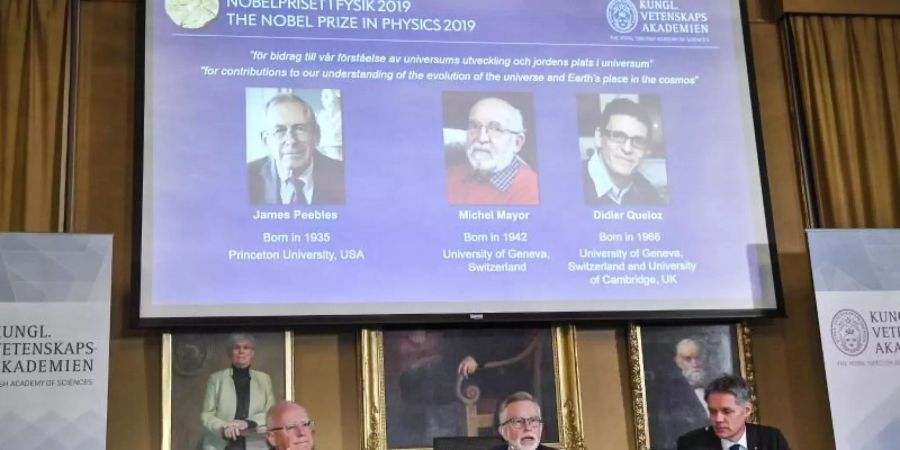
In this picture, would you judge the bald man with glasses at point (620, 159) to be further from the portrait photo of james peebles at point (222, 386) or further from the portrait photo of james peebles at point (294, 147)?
the portrait photo of james peebles at point (222, 386)

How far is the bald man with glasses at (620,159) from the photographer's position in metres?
5.80

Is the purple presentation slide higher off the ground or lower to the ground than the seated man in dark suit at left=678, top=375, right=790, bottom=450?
higher

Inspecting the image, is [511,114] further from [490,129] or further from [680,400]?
[680,400]

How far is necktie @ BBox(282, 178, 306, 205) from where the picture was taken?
18.1 feet

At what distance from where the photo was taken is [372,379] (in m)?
5.42

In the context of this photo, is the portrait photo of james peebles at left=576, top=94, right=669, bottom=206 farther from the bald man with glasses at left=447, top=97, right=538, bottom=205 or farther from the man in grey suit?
the man in grey suit

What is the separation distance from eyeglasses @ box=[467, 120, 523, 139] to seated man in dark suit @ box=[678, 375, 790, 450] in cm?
179

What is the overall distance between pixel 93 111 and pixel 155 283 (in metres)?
1.00

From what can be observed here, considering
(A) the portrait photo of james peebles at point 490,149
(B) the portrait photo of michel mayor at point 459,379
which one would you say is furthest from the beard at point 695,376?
(A) the portrait photo of james peebles at point 490,149

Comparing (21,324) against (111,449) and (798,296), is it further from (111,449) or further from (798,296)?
(798,296)

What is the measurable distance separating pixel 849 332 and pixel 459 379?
192cm

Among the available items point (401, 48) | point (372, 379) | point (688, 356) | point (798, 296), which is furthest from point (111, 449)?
point (798, 296)

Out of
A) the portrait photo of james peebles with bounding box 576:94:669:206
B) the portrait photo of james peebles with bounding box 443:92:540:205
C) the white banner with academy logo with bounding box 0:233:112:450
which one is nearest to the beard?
the portrait photo of james peebles with bounding box 576:94:669:206

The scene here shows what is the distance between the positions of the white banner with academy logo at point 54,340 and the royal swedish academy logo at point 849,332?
11.3 ft
